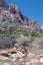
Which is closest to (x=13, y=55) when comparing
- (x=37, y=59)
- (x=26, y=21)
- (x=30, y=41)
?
(x=37, y=59)

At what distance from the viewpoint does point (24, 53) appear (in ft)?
31.5

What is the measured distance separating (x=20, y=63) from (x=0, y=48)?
12.8 ft

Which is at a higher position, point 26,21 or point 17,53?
point 26,21

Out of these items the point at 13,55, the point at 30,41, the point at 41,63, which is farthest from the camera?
the point at 30,41

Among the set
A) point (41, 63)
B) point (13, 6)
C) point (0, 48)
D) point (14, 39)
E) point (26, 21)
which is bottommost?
point (41, 63)

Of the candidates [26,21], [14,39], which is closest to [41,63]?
[14,39]

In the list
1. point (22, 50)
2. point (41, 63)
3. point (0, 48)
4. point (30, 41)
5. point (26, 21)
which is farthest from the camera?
point (26, 21)

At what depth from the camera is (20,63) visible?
761 cm

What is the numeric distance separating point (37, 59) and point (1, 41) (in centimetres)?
416

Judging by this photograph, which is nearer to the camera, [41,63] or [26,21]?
[41,63]

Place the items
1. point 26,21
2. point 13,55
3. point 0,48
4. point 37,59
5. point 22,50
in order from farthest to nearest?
point 26,21 → point 0,48 → point 22,50 → point 13,55 → point 37,59

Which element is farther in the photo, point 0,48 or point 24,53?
point 0,48

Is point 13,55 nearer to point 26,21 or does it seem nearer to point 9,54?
point 9,54

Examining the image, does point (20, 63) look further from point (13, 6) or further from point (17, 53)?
point (13, 6)
